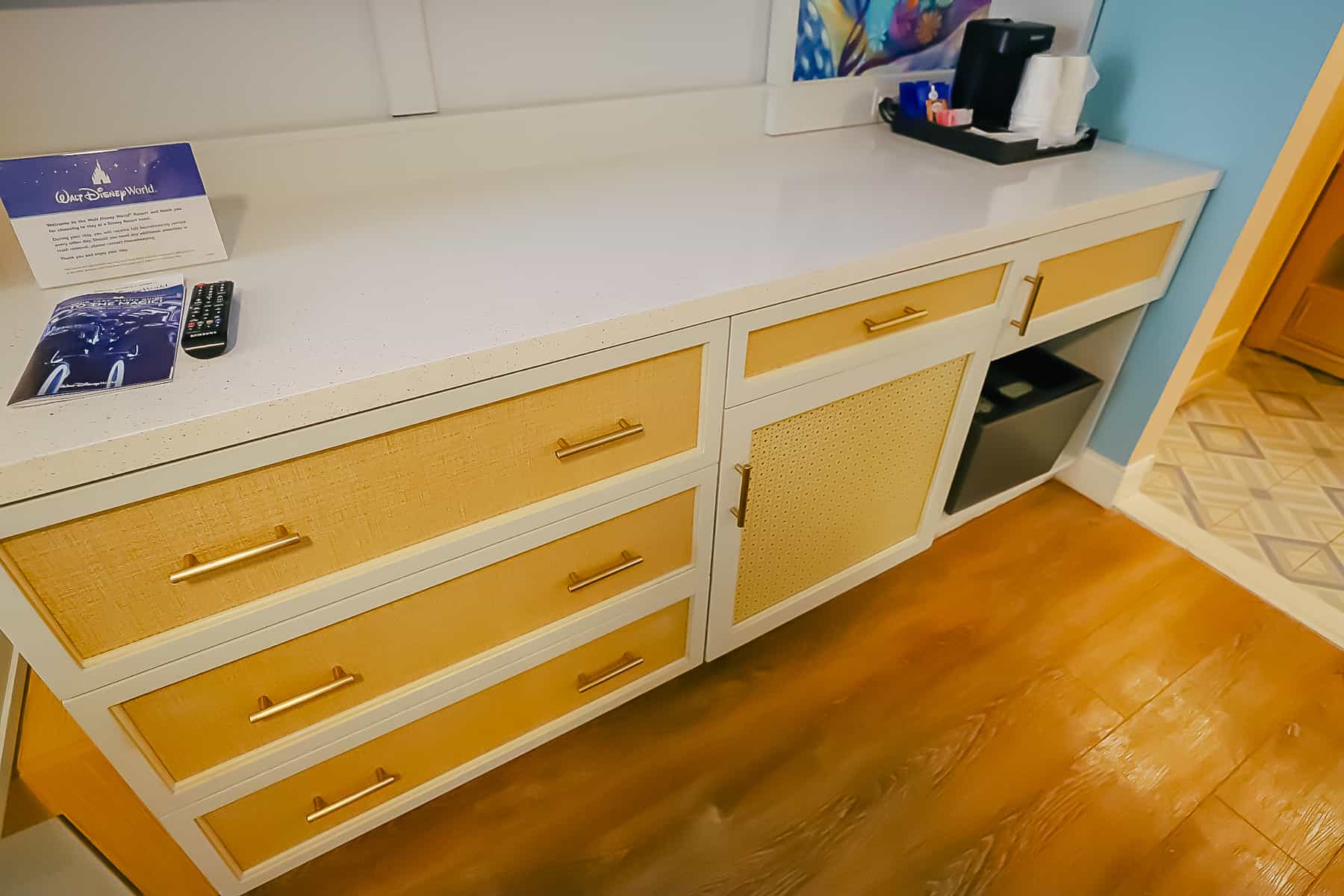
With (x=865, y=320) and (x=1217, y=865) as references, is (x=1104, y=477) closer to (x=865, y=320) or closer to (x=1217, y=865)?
(x=1217, y=865)

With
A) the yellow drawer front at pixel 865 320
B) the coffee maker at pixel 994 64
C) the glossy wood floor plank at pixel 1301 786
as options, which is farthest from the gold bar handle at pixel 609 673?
the coffee maker at pixel 994 64

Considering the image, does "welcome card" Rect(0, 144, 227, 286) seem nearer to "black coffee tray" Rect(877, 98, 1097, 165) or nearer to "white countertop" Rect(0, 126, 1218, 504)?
"white countertop" Rect(0, 126, 1218, 504)

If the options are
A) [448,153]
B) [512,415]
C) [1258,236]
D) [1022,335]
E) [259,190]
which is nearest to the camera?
[512,415]

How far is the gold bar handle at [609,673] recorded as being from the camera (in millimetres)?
1239

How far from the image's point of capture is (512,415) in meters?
0.88

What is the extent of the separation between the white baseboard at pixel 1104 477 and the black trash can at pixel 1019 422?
6.7 inches

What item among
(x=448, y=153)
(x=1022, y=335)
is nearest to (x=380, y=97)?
(x=448, y=153)

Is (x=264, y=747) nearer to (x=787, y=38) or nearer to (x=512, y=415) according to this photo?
(x=512, y=415)

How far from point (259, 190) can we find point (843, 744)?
4.32 feet

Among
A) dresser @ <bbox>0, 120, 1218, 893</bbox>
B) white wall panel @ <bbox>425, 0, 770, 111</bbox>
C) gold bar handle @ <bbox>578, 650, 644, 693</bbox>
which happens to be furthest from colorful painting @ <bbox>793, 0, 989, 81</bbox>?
gold bar handle @ <bbox>578, 650, 644, 693</bbox>

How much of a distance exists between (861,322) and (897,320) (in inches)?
2.6

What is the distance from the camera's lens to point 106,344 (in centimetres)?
78

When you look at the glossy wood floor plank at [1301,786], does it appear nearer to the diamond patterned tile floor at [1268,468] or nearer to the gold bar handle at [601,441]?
the diamond patterned tile floor at [1268,468]

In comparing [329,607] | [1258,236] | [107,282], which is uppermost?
[107,282]
